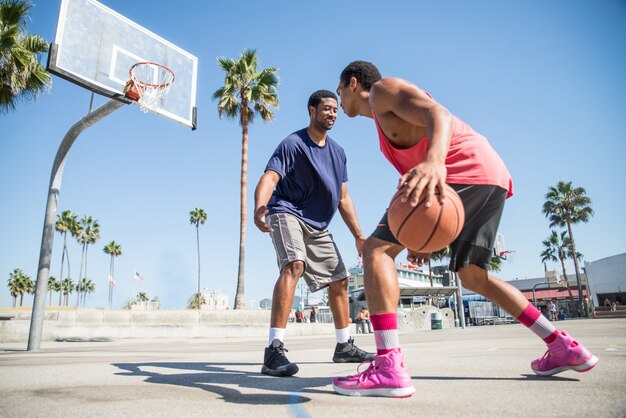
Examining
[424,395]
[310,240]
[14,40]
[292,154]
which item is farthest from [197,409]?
[14,40]

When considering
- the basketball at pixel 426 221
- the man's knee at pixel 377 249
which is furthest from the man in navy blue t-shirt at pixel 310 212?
the basketball at pixel 426 221

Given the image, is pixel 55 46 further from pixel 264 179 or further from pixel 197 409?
pixel 197 409

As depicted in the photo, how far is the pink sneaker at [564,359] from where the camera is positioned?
2.32 meters

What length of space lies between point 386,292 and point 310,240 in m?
1.72

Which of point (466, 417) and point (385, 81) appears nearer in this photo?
point (466, 417)

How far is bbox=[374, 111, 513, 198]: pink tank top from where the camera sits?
2.35 m

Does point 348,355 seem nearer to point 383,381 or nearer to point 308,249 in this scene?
point 308,249

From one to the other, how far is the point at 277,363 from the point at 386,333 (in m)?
1.15

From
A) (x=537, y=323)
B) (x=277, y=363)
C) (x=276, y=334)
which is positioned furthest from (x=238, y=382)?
(x=537, y=323)

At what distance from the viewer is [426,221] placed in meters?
1.82

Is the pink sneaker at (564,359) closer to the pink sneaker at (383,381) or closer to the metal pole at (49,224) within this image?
the pink sneaker at (383,381)

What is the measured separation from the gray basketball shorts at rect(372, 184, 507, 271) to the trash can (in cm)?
2192

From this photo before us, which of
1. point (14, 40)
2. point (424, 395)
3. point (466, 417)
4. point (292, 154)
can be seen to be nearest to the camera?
point (466, 417)

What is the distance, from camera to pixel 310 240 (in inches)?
154
